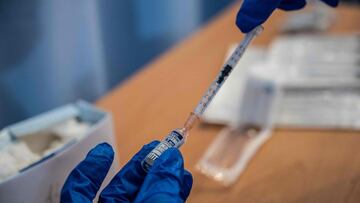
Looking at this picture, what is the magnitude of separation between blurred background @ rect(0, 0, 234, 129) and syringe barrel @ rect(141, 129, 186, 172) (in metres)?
0.74

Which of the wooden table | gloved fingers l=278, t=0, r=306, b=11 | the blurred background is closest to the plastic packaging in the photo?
the wooden table

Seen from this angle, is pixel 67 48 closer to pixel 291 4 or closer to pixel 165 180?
pixel 291 4

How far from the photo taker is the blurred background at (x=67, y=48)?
1.24 meters

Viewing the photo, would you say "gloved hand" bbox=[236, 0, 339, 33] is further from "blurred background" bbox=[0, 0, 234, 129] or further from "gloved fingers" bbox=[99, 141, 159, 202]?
"blurred background" bbox=[0, 0, 234, 129]

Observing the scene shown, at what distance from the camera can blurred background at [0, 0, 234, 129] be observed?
4.07 feet

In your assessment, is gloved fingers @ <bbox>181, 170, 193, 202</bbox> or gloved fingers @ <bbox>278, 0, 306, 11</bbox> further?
gloved fingers @ <bbox>278, 0, 306, 11</bbox>

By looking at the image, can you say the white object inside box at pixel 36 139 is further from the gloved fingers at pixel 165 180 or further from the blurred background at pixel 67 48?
the blurred background at pixel 67 48

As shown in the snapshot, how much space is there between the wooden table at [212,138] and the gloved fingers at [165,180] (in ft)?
0.86

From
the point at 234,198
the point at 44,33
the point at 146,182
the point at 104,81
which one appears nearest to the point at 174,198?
the point at 146,182

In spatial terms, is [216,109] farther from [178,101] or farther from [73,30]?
[73,30]

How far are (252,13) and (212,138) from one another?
15.4 inches

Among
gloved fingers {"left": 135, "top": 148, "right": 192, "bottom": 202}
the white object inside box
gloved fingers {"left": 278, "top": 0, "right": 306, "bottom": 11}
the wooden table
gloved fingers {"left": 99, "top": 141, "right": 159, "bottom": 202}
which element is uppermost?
gloved fingers {"left": 278, "top": 0, "right": 306, "bottom": 11}

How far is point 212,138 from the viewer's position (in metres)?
0.99

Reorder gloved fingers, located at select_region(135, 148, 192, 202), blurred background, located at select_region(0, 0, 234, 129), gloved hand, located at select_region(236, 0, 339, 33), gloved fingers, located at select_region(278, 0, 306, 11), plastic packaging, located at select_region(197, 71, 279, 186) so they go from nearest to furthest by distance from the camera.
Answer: gloved fingers, located at select_region(135, 148, 192, 202)
gloved hand, located at select_region(236, 0, 339, 33)
gloved fingers, located at select_region(278, 0, 306, 11)
plastic packaging, located at select_region(197, 71, 279, 186)
blurred background, located at select_region(0, 0, 234, 129)
